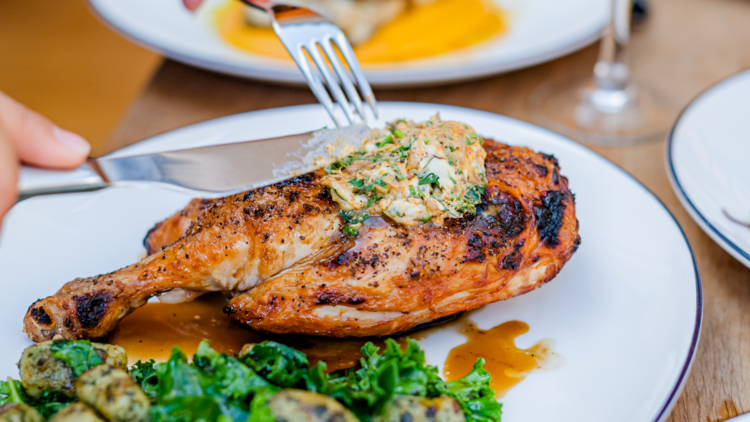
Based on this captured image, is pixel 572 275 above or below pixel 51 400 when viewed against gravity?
below

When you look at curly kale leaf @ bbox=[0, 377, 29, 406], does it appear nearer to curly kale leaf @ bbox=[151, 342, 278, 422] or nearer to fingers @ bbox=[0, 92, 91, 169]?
curly kale leaf @ bbox=[151, 342, 278, 422]

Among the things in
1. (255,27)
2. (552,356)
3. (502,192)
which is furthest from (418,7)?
(552,356)

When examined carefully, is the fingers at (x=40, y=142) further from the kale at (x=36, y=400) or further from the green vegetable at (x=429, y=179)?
the green vegetable at (x=429, y=179)

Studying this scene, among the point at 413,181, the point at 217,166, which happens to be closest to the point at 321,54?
the point at 217,166

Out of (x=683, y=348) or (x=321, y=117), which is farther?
(x=321, y=117)

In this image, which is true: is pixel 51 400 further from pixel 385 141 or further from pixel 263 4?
pixel 263 4

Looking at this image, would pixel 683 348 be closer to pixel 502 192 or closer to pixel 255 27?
pixel 502 192
